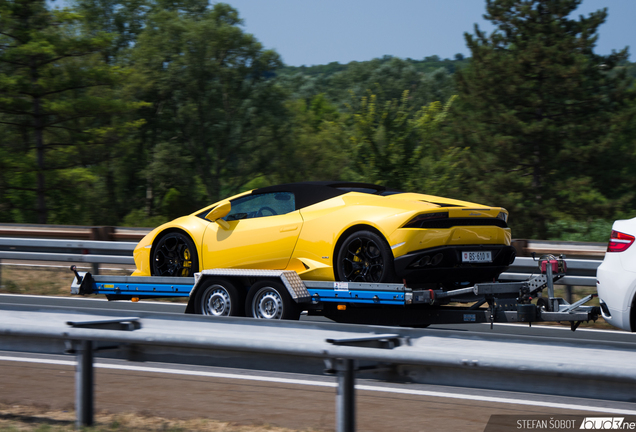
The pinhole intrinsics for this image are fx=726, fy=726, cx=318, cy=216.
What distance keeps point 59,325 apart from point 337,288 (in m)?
2.81

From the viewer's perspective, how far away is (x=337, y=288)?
6.52m

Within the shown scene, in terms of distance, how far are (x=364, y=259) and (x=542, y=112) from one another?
2345cm

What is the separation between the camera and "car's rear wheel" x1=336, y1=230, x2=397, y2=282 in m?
6.46

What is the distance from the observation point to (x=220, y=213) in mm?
7691

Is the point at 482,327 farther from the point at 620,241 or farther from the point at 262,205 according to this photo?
the point at 262,205

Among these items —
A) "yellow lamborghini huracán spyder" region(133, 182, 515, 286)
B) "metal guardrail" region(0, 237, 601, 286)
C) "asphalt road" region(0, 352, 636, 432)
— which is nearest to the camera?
"asphalt road" region(0, 352, 636, 432)

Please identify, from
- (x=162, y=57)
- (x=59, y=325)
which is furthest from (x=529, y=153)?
(x=59, y=325)

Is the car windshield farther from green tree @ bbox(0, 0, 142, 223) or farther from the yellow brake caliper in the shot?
green tree @ bbox(0, 0, 142, 223)

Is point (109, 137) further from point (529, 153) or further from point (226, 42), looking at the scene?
point (529, 153)

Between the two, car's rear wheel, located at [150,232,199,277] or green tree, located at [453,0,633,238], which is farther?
green tree, located at [453,0,633,238]

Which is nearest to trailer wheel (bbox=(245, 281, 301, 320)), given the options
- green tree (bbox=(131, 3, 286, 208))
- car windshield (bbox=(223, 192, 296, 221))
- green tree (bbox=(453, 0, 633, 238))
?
car windshield (bbox=(223, 192, 296, 221))

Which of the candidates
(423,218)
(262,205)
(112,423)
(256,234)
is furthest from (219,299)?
(112,423)

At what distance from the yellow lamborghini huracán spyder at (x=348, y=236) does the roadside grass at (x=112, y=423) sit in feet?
8.00

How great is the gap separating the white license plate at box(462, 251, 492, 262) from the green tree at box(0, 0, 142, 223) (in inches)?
957
